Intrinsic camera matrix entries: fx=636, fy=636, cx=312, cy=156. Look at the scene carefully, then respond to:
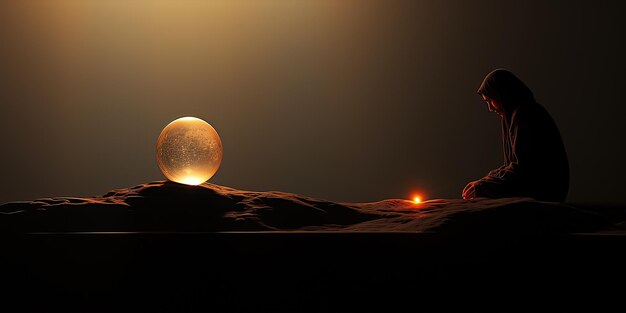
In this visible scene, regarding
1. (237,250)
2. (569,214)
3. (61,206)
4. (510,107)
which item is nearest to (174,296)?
(237,250)

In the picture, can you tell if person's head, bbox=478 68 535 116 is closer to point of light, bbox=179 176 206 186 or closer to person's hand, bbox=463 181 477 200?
person's hand, bbox=463 181 477 200

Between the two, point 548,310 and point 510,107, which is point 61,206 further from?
point 510,107

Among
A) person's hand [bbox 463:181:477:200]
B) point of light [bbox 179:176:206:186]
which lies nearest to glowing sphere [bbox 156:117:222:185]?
point of light [bbox 179:176:206:186]

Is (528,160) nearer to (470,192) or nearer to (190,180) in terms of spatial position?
(470,192)

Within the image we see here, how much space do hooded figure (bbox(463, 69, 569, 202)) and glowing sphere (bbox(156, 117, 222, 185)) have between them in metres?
1.84

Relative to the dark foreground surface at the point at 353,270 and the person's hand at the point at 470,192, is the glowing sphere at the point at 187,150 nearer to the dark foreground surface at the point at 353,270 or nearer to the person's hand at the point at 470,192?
the dark foreground surface at the point at 353,270

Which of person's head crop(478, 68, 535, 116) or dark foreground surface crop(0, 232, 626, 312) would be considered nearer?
dark foreground surface crop(0, 232, 626, 312)

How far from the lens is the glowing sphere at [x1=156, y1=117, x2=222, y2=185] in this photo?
4.18 meters

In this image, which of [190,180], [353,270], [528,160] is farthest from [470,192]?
[190,180]

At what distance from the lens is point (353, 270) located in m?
3.27

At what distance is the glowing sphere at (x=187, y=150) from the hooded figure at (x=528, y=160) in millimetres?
1844

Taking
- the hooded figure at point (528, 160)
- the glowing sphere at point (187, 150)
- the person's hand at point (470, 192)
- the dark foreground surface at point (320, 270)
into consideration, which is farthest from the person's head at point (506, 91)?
the glowing sphere at point (187, 150)

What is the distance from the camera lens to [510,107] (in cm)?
465

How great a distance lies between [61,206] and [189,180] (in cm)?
83
